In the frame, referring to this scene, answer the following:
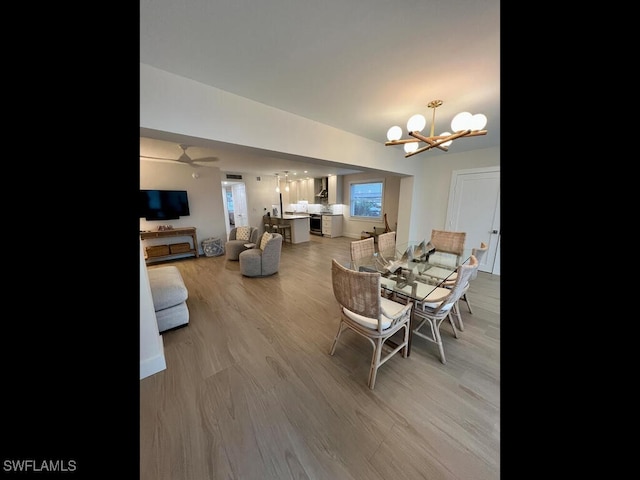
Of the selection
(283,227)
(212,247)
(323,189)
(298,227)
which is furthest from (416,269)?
(323,189)

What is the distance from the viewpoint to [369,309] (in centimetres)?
148

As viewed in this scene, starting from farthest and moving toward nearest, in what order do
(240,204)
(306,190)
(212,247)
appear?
(306,190) → (240,204) → (212,247)

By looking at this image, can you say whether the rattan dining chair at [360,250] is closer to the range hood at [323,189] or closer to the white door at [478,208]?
the white door at [478,208]

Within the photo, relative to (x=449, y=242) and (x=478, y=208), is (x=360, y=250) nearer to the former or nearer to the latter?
(x=449, y=242)

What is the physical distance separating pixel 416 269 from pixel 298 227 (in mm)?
4224

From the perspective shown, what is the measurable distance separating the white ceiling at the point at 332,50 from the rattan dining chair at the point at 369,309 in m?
1.36

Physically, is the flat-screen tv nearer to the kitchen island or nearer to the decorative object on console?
the decorative object on console

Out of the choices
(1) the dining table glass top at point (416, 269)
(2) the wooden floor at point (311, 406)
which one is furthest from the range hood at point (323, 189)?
(2) the wooden floor at point (311, 406)

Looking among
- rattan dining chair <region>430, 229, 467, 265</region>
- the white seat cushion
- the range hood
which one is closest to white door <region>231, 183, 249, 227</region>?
the range hood

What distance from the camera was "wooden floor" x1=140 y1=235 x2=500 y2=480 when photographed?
1.16m

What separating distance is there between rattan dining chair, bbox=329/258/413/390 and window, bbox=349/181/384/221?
4879 millimetres
